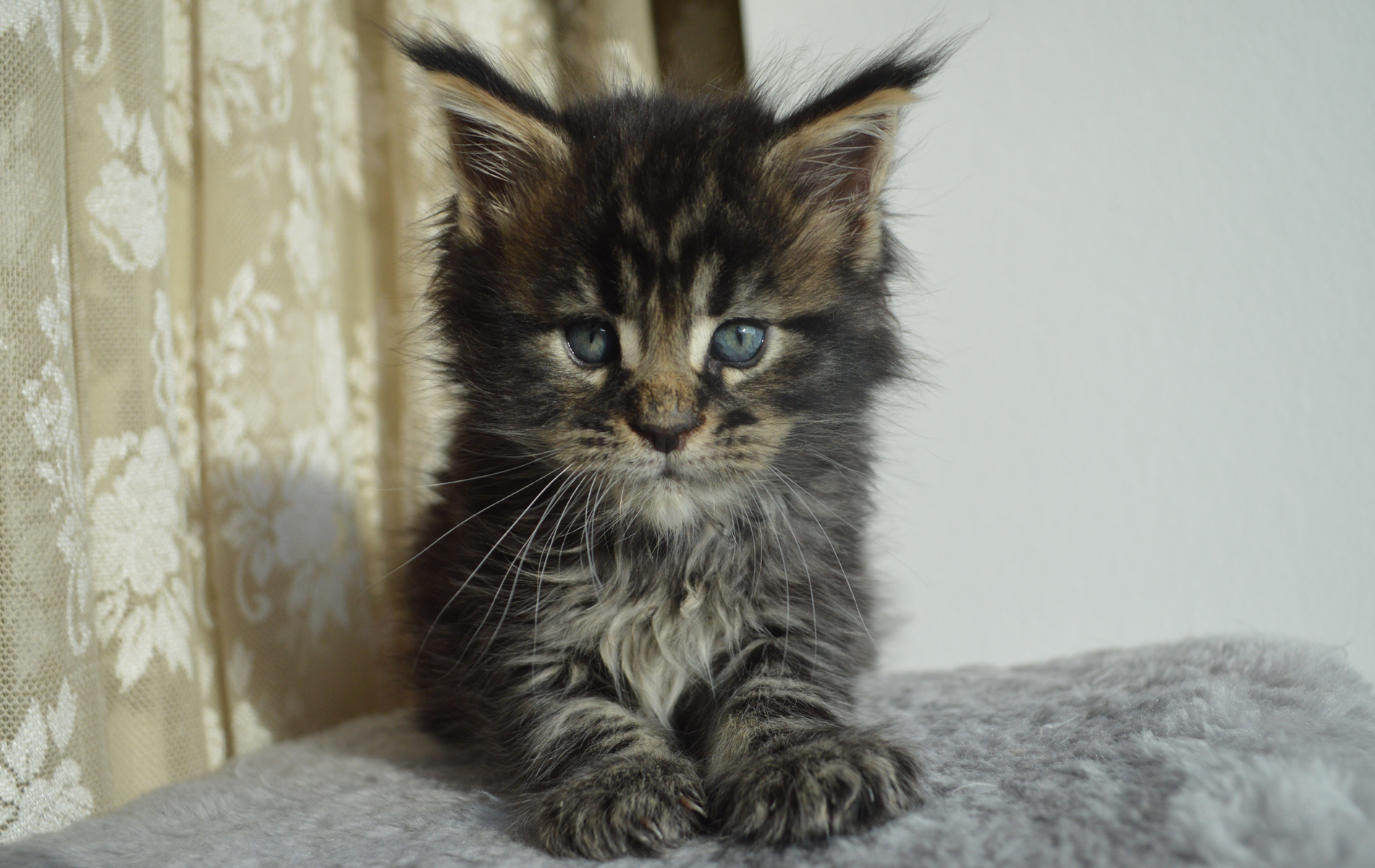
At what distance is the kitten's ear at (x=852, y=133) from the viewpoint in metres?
1.12

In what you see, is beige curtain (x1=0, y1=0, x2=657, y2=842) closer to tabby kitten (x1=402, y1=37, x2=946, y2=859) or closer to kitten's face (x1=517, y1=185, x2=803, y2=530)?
tabby kitten (x1=402, y1=37, x2=946, y2=859)

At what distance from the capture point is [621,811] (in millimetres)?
970

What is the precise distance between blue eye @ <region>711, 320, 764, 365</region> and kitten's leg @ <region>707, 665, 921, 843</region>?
441mm

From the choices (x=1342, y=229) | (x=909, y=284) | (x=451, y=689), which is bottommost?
(x=451, y=689)

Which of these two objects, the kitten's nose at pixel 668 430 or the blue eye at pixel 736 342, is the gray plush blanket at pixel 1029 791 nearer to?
the kitten's nose at pixel 668 430

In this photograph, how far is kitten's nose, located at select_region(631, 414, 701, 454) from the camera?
1049 millimetres

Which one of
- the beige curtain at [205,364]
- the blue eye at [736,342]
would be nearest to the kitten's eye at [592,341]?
the blue eye at [736,342]

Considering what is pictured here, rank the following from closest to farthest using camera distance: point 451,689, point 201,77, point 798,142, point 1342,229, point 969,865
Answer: point 969,865, point 798,142, point 451,689, point 201,77, point 1342,229

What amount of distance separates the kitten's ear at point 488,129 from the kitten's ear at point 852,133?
1.08ft

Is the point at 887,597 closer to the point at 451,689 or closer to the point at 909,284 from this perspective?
the point at 909,284

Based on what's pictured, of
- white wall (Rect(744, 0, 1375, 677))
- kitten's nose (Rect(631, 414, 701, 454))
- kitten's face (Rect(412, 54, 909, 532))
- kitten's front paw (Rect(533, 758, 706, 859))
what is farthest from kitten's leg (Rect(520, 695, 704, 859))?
white wall (Rect(744, 0, 1375, 677))

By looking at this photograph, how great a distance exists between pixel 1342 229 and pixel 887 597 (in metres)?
1.24

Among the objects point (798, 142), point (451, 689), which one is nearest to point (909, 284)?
point (798, 142)

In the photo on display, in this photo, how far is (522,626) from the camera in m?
1.22
